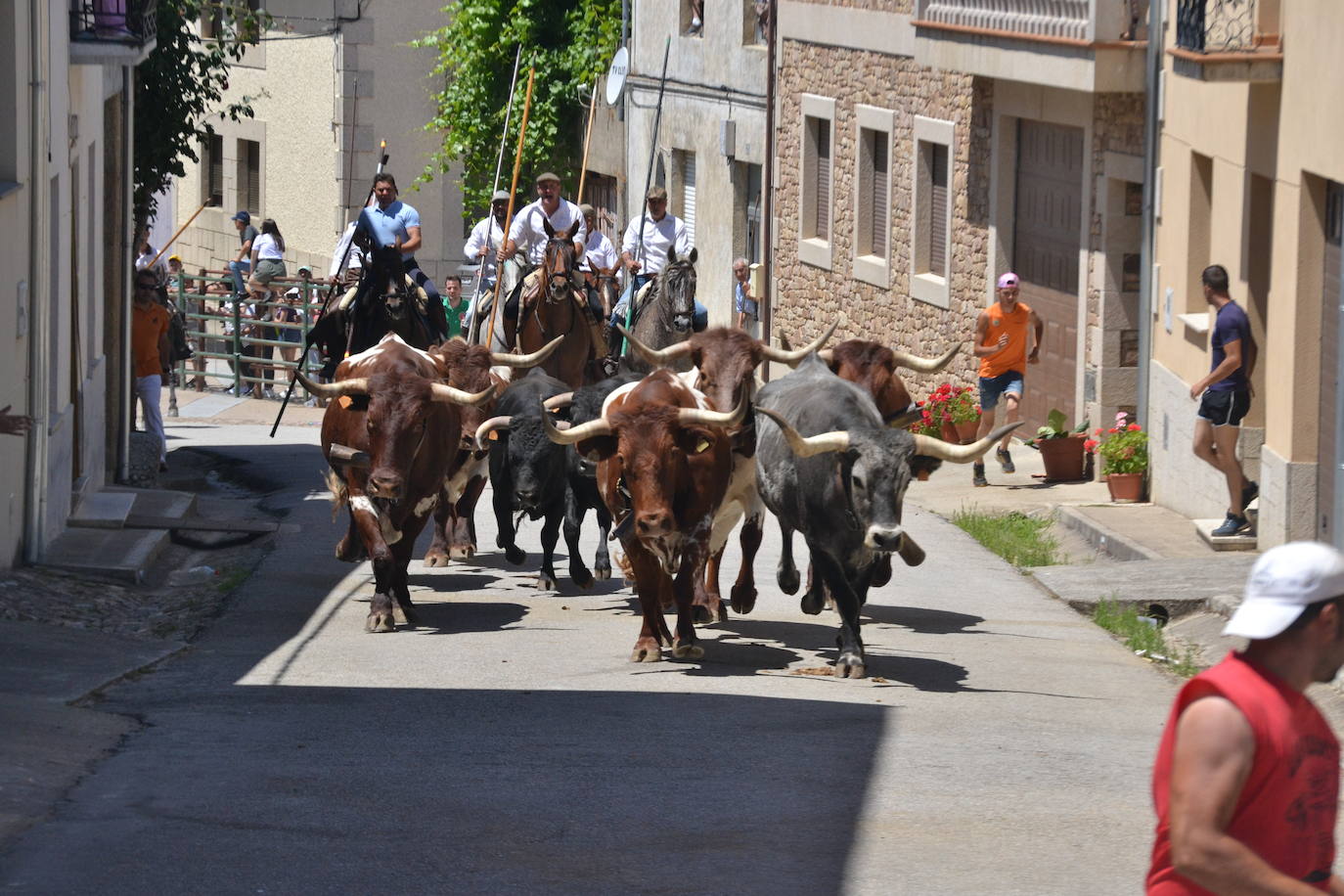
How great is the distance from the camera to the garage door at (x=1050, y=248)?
20.8 metres

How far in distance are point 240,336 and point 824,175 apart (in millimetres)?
7741

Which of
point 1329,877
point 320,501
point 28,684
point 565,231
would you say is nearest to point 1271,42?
point 565,231

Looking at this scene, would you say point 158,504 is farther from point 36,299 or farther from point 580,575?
point 580,575

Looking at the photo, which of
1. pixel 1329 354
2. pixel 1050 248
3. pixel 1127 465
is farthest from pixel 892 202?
pixel 1329 354

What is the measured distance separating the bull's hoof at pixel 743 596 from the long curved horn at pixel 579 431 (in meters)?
1.52

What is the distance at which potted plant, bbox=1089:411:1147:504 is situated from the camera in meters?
17.8

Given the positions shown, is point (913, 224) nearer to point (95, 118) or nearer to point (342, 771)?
point (95, 118)

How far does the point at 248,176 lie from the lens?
39.8 metres

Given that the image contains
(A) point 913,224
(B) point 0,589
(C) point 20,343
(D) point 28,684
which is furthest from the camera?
(A) point 913,224

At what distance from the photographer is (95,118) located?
18047 millimetres

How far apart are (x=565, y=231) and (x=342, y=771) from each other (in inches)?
426

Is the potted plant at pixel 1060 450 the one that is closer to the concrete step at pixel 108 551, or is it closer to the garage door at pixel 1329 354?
the garage door at pixel 1329 354

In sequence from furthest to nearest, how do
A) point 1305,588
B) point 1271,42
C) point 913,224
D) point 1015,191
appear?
1. point 913,224
2. point 1015,191
3. point 1271,42
4. point 1305,588

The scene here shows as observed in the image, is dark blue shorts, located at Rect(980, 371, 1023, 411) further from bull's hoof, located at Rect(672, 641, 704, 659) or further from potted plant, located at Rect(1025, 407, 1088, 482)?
bull's hoof, located at Rect(672, 641, 704, 659)
